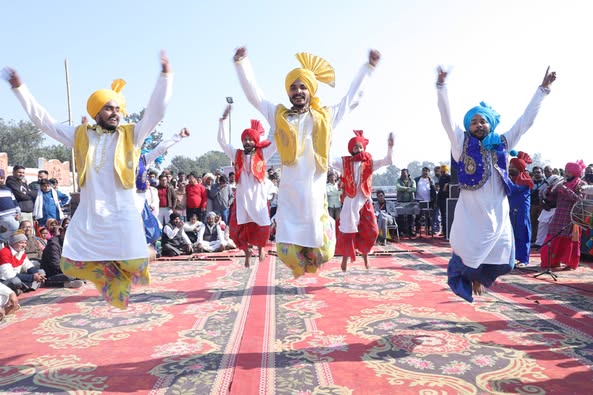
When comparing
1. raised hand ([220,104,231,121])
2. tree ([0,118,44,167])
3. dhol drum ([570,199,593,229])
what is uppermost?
tree ([0,118,44,167])

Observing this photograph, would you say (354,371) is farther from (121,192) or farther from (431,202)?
(431,202)

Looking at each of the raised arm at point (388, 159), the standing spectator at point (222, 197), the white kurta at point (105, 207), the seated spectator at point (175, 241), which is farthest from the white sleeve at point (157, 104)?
the standing spectator at point (222, 197)

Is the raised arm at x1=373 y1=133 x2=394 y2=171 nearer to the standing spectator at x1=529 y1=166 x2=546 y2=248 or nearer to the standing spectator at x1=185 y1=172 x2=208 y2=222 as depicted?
the standing spectator at x1=529 y1=166 x2=546 y2=248

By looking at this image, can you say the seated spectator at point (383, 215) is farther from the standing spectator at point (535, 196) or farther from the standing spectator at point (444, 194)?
the standing spectator at point (535, 196)

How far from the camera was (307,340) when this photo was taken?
3.80 meters

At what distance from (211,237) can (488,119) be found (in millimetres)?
7543

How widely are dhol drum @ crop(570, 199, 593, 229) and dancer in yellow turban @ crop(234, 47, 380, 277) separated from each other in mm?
3310

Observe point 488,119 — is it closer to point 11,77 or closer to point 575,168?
point 11,77

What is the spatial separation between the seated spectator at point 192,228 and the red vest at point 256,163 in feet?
14.2

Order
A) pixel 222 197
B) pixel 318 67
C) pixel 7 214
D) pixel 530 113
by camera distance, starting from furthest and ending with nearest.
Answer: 1. pixel 222 197
2. pixel 7 214
3. pixel 318 67
4. pixel 530 113

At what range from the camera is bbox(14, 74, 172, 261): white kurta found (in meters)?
3.49

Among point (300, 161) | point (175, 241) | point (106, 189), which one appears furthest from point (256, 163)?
point (175, 241)

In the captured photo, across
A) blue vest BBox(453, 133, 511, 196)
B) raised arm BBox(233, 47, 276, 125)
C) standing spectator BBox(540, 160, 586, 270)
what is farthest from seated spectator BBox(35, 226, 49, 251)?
standing spectator BBox(540, 160, 586, 270)

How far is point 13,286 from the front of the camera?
5793 millimetres
